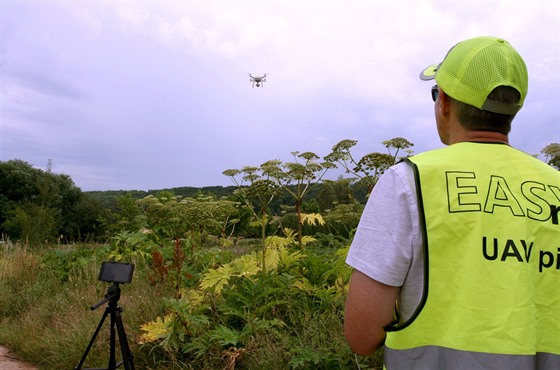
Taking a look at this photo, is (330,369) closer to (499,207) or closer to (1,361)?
(499,207)

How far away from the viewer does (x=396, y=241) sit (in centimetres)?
137

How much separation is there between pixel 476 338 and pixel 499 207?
1.17 ft

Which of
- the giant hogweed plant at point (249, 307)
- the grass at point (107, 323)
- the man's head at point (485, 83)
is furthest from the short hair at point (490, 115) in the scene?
the giant hogweed plant at point (249, 307)

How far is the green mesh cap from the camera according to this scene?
146cm

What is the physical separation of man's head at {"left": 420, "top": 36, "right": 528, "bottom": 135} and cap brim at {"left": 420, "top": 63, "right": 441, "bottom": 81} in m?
0.13

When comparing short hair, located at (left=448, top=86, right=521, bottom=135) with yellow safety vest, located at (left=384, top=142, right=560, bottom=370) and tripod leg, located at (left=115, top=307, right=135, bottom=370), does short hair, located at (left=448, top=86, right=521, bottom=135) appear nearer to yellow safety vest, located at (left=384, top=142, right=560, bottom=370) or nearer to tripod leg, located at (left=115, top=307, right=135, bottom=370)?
yellow safety vest, located at (left=384, top=142, right=560, bottom=370)

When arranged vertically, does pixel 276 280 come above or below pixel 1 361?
above

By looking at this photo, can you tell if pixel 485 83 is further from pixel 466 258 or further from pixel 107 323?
pixel 107 323

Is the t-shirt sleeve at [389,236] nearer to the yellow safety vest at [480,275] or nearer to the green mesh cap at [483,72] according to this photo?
the yellow safety vest at [480,275]

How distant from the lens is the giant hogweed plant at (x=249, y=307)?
163 inches

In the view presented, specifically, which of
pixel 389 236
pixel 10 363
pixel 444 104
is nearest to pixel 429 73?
pixel 444 104

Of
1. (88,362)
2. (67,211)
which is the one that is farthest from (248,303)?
(67,211)

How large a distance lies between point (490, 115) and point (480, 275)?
0.48 m

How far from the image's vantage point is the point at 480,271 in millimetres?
1332
